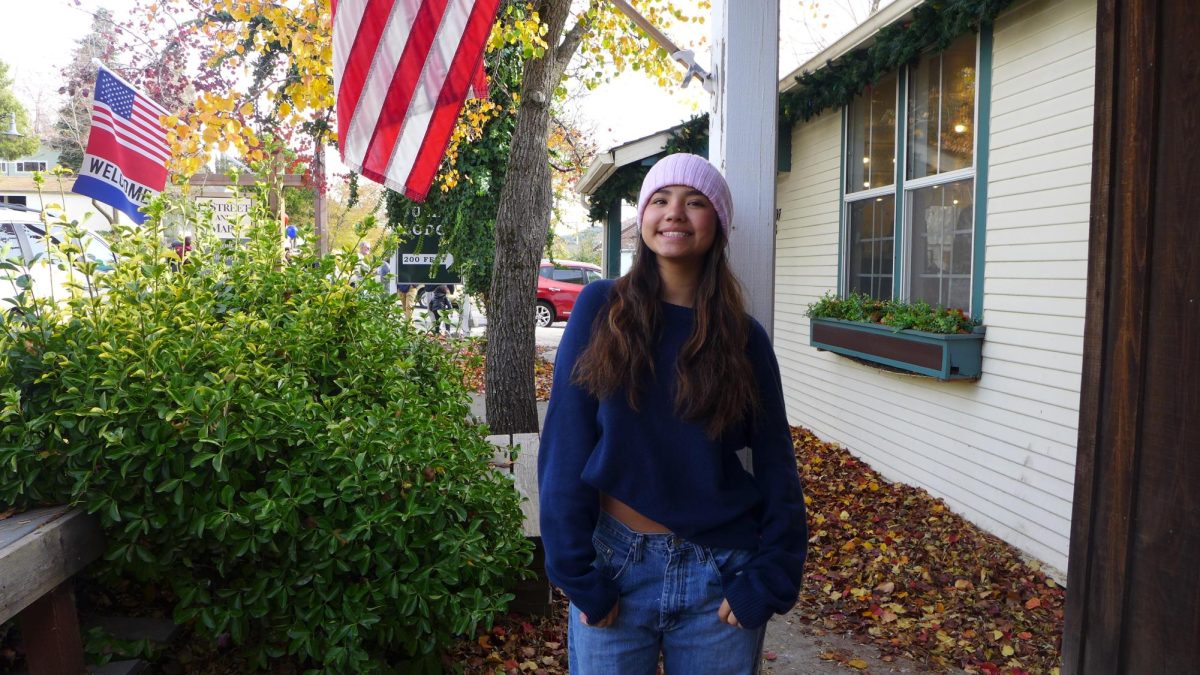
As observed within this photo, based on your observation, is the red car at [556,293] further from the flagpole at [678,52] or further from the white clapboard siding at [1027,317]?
the white clapboard siding at [1027,317]

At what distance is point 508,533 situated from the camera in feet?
10.3

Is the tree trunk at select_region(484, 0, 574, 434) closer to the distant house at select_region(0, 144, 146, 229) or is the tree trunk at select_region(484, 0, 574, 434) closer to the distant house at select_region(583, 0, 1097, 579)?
the distant house at select_region(583, 0, 1097, 579)

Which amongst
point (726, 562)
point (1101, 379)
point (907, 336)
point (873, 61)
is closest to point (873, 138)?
point (873, 61)

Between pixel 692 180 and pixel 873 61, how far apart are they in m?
5.44

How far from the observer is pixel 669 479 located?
1.97m

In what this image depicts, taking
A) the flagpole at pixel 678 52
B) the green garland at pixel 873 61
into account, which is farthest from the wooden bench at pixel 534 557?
the green garland at pixel 873 61

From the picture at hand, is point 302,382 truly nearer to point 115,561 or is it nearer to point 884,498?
point 115,561

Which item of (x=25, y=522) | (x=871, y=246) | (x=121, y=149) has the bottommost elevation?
(x=25, y=522)

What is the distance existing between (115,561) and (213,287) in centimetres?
132

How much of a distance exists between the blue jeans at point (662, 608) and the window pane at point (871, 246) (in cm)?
563

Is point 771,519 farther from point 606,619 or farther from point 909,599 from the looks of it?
point 909,599

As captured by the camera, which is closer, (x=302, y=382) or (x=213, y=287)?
(x=302, y=382)

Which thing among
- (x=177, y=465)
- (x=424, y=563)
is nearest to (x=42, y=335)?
(x=177, y=465)

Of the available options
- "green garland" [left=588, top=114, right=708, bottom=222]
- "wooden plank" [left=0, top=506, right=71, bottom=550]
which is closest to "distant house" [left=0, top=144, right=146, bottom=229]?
"green garland" [left=588, top=114, right=708, bottom=222]
